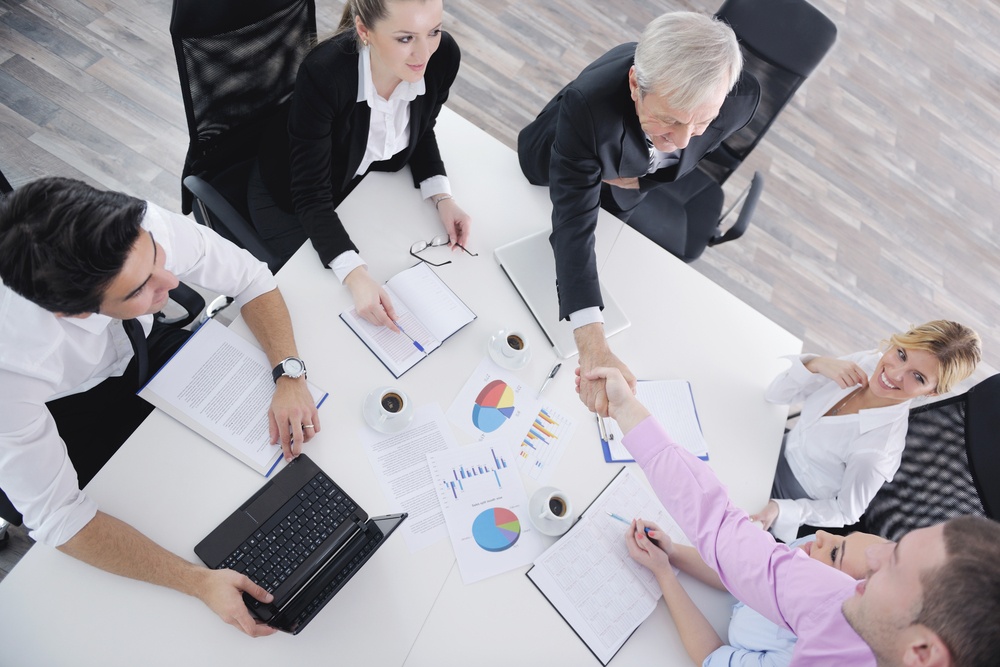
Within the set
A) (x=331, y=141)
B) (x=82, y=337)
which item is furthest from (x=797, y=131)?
(x=82, y=337)

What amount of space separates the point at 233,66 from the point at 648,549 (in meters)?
1.65

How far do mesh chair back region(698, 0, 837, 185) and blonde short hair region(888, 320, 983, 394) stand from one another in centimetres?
89

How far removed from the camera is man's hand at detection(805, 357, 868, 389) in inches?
69.8

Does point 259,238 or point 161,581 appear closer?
point 161,581

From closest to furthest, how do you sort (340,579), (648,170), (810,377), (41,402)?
(41,402), (340,579), (810,377), (648,170)

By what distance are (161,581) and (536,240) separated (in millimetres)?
1259

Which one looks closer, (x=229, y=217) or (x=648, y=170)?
(x=229, y=217)

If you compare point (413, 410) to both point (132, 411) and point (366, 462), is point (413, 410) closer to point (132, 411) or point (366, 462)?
point (366, 462)

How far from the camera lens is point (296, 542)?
135 cm

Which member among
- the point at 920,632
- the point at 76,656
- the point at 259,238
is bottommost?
the point at 76,656

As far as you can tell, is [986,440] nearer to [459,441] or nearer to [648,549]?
[648,549]

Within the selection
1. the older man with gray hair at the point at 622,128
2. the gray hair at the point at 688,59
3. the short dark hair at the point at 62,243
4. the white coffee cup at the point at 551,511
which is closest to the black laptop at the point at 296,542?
the white coffee cup at the point at 551,511

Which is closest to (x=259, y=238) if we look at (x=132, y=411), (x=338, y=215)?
(x=338, y=215)

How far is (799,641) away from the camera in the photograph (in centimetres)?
128
